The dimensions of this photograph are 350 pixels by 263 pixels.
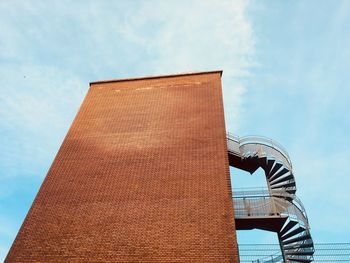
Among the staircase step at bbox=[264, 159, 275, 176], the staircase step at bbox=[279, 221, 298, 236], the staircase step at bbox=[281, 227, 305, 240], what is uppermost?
the staircase step at bbox=[264, 159, 275, 176]

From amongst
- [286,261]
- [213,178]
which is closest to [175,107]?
[213,178]

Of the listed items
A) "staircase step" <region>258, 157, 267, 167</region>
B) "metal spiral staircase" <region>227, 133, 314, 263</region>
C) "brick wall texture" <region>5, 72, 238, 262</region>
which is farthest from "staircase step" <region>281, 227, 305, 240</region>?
"brick wall texture" <region>5, 72, 238, 262</region>

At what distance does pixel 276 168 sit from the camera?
11156 millimetres

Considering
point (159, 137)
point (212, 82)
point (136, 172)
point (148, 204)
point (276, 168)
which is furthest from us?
point (212, 82)

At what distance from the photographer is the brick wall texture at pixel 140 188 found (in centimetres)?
750

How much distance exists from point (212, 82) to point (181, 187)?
516 centimetres

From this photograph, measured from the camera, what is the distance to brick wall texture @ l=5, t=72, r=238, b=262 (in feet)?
24.6

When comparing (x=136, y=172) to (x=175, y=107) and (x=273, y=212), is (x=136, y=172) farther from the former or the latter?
(x=273, y=212)

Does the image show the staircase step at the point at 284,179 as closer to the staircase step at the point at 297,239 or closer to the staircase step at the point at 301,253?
the staircase step at the point at 297,239

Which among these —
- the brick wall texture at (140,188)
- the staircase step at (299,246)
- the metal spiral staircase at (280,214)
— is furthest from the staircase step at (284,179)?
the brick wall texture at (140,188)

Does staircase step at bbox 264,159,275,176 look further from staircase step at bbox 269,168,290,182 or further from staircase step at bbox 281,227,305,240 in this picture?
staircase step at bbox 281,227,305,240

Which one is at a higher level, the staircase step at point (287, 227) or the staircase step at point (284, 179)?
the staircase step at point (284, 179)

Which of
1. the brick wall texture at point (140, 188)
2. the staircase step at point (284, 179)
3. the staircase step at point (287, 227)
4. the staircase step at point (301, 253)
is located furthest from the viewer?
the staircase step at point (284, 179)

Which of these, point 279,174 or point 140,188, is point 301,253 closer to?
point 279,174
